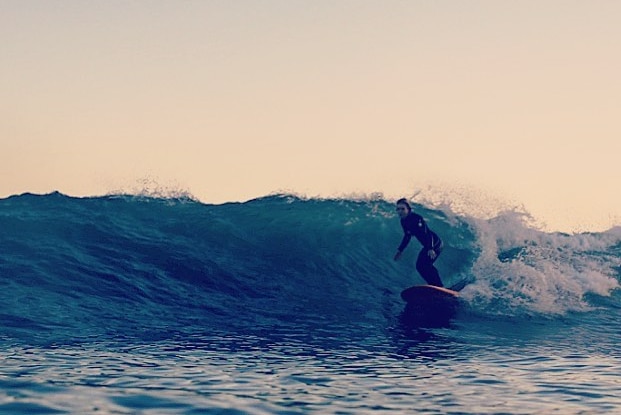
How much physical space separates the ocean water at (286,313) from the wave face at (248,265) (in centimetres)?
6

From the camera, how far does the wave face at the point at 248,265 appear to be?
1165 cm

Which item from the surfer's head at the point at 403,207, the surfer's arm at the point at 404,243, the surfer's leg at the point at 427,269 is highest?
the surfer's head at the point at 403,207

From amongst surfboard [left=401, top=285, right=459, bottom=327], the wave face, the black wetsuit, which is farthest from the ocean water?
the black wetsuit

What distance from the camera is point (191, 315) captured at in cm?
1192

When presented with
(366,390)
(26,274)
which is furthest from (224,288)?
(366,390)

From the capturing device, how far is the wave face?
11.6 metres

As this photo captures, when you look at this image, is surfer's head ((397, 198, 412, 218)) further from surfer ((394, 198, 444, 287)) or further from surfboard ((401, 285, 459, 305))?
surfboard ((401, 285, 459, 305))

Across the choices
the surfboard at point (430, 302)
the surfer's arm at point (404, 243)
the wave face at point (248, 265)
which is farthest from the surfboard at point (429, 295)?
the surfer's arm at point (404, 243)

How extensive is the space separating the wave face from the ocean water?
6cm

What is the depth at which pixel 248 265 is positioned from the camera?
15.8 metres

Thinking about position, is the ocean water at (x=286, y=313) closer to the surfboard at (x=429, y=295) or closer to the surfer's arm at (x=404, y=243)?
the surfboard at (x=429, y=295)

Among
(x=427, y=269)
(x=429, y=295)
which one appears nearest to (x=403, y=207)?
(x=427, y=269)

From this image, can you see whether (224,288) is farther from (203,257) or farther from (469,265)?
(469,265)

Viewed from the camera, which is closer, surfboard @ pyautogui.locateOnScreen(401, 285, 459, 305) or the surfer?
surfboard @ pyautogui.locateOnScreen(401, 285, 459, 305)
